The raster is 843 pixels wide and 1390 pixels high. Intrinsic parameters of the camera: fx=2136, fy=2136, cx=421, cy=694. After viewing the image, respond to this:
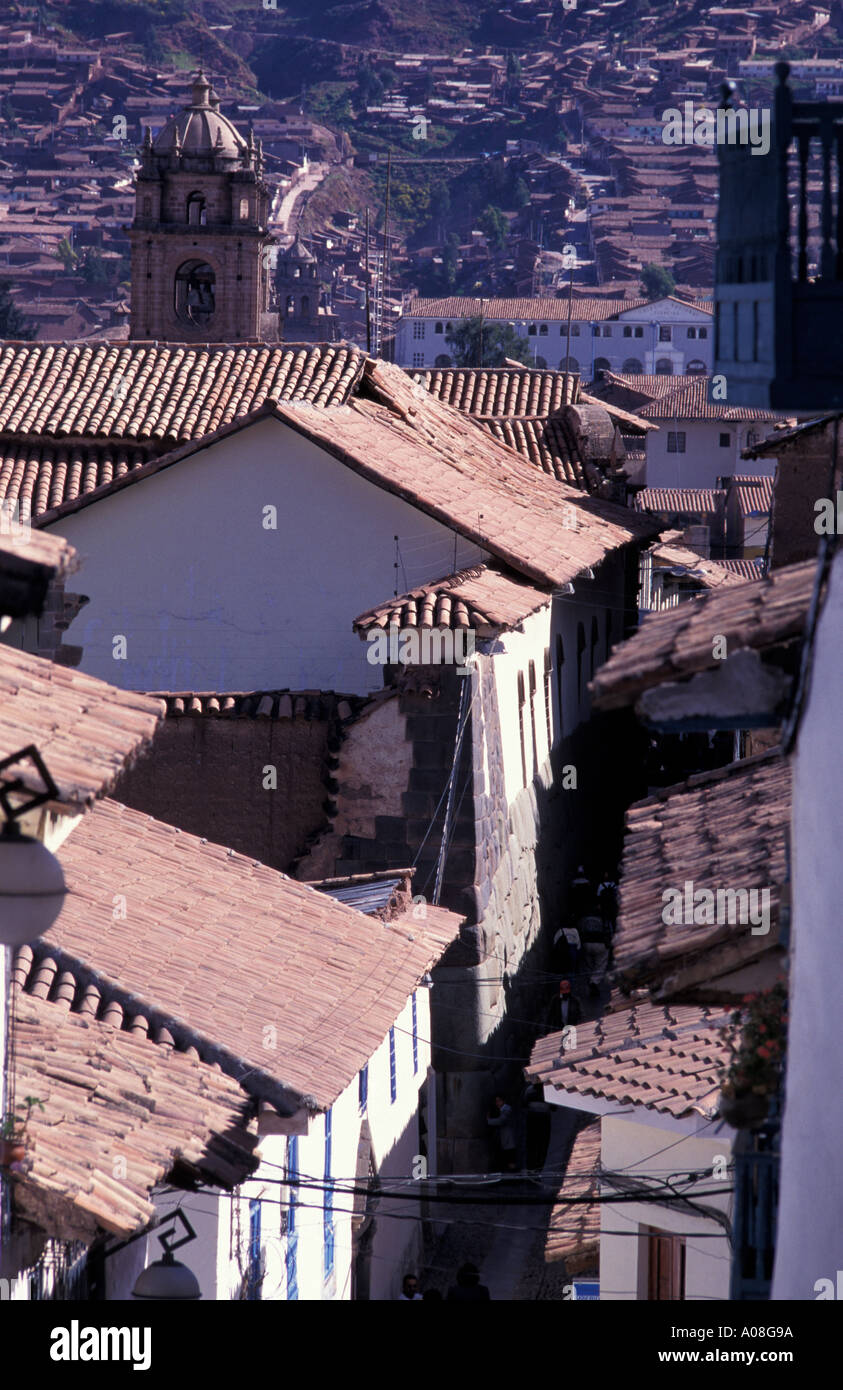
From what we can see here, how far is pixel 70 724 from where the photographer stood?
805 cm

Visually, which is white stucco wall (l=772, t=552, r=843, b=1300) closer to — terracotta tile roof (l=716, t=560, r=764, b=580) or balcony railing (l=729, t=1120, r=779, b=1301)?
balcony railing (l=729, t=1120, r=779, b=1301)

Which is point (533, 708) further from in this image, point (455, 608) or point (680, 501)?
point (680, 501)

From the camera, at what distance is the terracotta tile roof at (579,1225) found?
1333 cm

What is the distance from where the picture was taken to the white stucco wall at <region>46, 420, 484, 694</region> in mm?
23469

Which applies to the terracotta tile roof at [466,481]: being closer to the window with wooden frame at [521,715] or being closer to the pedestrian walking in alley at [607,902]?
the window with wooden frame at [521,715]

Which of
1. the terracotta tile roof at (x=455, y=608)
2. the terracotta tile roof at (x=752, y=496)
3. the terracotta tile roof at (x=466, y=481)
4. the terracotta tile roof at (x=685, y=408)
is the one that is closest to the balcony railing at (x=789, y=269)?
the terracotta tile roof at (x=455, y=608)

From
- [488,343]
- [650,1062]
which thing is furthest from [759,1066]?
[488,343]

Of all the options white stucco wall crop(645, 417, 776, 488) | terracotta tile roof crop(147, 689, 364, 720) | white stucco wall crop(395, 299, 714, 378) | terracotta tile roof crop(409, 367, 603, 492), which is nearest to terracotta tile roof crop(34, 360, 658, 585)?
terracotta tile roof crop(409, 367, 603, 492)

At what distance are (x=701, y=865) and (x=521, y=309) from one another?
382ft

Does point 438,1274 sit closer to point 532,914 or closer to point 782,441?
point 532,914

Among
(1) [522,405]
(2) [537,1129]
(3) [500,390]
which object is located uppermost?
(3) [500,390]

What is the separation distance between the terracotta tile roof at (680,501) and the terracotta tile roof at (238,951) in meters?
51.4
